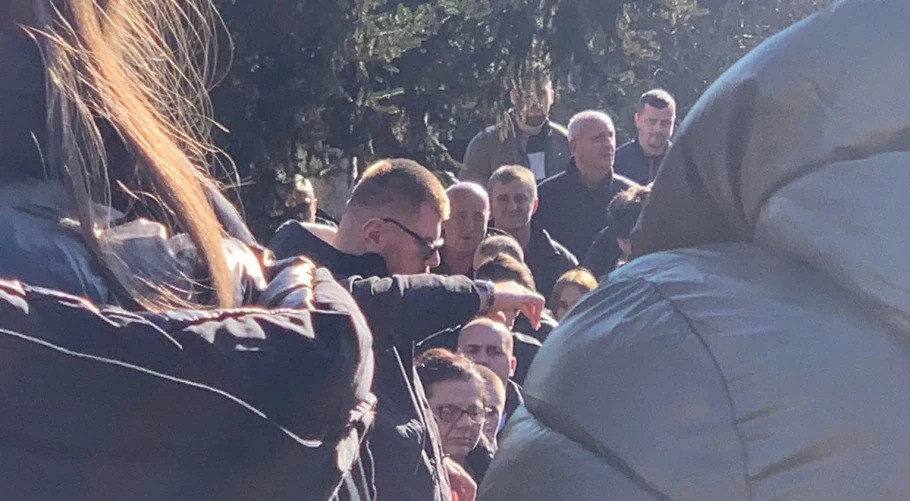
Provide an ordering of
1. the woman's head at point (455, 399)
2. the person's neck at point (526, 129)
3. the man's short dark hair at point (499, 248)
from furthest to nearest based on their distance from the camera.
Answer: the person's neck at point (526, 129) → the man's short dark hair at point (499, 248) → the woman's head at point (455, 399)

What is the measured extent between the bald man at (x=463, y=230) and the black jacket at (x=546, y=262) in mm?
725

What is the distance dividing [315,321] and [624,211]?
5018 millimetres

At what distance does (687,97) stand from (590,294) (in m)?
14.8

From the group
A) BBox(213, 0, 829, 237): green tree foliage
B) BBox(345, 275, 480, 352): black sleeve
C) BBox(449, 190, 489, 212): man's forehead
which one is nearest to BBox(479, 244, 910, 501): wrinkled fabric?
BBox(345, 275, 480, 352): black sleeve

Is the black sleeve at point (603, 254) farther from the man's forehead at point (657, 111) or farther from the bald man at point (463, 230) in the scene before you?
the man's forehead at point (657, 111)

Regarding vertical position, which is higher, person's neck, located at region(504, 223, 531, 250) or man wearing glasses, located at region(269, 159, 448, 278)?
man wearing glasses, located at region(269, 159, 448, 278)

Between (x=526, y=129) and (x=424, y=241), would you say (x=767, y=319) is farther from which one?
(x=526, y=129)

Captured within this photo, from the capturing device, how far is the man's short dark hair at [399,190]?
13.2 feet

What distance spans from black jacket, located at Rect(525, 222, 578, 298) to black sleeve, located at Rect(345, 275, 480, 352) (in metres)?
2.73

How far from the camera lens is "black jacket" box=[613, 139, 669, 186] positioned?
762 cm

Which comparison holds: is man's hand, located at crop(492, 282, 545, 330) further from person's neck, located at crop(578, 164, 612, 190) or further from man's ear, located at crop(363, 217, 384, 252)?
person's neck, located at crop(578, 164, 612, 190)

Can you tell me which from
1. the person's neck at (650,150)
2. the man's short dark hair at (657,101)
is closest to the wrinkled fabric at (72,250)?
the man's short dark hair at (657,101)

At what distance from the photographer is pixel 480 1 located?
20.6 feet

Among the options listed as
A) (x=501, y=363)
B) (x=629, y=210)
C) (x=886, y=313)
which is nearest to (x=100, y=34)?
(x=886, y=313)
